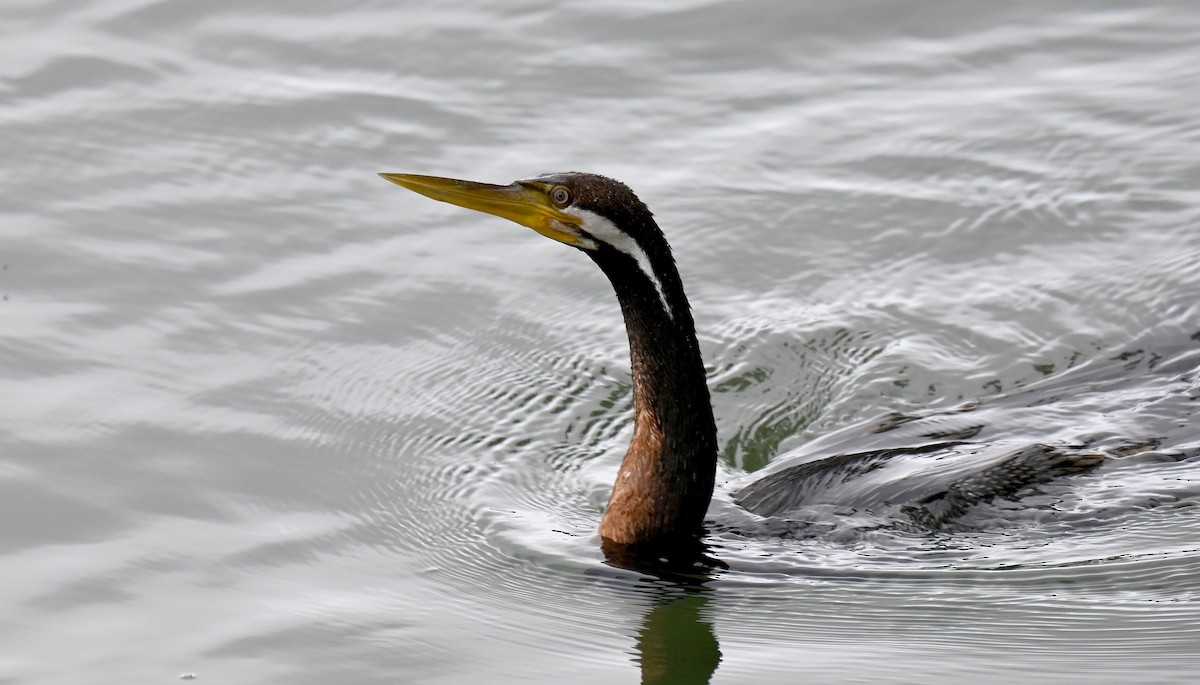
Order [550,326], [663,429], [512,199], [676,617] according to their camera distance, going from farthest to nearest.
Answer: [550,326], [663,429], [512,199], [676,617]

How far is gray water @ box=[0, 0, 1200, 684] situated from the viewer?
20.5ft

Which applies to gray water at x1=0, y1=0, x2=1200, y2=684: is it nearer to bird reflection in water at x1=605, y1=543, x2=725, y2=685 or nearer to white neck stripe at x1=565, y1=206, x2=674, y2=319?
bird reflection in water at x1=605, y1=543, x2=725, y2=685

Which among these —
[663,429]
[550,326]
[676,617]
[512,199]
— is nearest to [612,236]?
[512,199]

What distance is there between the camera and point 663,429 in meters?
6.76

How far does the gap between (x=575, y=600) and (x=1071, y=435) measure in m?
2.54

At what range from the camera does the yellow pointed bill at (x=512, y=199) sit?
21.0ft

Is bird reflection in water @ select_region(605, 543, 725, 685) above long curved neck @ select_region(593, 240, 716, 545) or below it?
below

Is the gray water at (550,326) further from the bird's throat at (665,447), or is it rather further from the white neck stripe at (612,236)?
the white neck stripe at (612,236)

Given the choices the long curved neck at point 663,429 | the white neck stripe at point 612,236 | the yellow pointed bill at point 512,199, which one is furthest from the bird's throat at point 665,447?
the yellow pointed bill at point 512,199

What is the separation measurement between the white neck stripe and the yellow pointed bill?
0.22 feet

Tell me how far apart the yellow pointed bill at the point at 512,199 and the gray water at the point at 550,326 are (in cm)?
137

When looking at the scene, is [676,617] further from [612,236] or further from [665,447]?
[612,236]

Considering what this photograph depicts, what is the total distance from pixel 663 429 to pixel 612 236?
90 centimetres

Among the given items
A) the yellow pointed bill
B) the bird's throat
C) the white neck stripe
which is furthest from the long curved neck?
the yellow pointed bill
